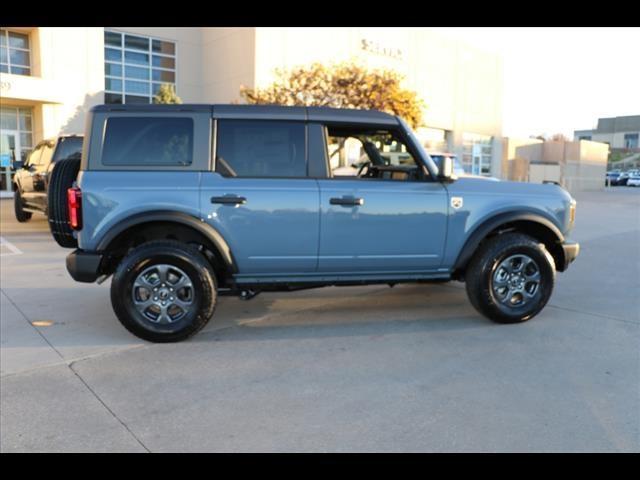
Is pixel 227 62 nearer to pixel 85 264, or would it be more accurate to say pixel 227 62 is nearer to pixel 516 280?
pixel 85 264

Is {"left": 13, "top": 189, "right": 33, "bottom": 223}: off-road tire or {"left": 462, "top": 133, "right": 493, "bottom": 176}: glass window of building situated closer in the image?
{"left": 13, "top": 189, "right": 33, "bottom": 223}: off-road tire

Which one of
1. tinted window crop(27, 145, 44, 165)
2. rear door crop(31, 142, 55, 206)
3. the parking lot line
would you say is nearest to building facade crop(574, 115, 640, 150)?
tinted window crop(27, 145, 44, 165)

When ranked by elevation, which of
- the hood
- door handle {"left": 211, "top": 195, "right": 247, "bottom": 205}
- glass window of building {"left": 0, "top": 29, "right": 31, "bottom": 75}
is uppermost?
glass window of building {"left": 0, "top": 29, "right": 31, "bottom": 75}

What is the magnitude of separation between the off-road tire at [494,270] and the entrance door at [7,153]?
69.1 ft

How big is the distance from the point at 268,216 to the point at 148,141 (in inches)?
47.0

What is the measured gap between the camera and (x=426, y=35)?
3509cm

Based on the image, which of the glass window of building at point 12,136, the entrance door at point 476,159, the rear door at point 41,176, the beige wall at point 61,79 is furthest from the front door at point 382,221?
the entrance door at point 476,159

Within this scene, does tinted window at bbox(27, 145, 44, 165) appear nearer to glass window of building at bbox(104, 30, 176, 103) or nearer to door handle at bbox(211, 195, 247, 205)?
door handle at bbox(211, 195, 247, 205)

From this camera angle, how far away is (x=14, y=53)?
2131cm

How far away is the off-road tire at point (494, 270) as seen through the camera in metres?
5.00

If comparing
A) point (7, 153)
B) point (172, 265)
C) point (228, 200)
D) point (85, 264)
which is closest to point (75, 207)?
point (85, 264)

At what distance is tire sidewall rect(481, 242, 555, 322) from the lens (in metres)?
4.99

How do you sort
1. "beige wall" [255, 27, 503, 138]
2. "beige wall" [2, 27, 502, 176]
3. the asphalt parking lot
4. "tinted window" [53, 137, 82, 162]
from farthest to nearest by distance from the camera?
1. "beige wall" [255, 27, 503, 138]
2. "beige wall" [2, 27, 502, 176]
3. "tinted window" [53, 137, 82, 162]
4. the asphalt parking lot
